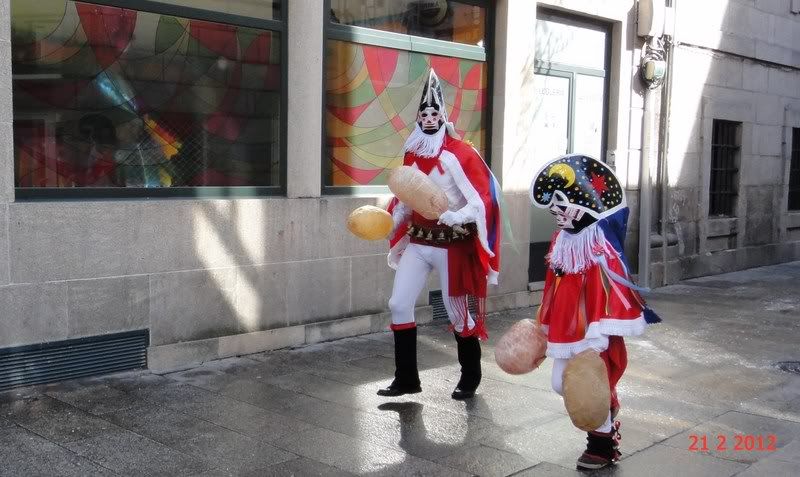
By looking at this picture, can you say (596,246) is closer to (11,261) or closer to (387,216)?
(387,216)

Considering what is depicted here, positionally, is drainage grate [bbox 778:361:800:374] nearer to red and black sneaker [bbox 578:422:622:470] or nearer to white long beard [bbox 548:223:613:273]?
red and black sneaker [bbox 578:422:622:470]

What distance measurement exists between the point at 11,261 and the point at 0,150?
714 mm

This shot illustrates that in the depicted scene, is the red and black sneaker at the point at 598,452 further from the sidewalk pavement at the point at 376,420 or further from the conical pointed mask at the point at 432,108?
the conical pointed mask at the point at 432,108

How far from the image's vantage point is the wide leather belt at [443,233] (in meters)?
5.90

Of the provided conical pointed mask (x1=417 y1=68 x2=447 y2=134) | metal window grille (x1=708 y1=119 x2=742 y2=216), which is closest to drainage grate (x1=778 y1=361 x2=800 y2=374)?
conical pointed mask (x1=417 y1=68 x2=447 y2=134)

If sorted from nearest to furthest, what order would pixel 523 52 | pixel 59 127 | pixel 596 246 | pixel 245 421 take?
pixel 596 246 < pixel 245 421 < pixel 59 127 < pixel 523 52

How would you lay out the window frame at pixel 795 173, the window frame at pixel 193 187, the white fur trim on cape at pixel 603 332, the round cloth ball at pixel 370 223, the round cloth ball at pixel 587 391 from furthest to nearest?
the window frame at pixel 795 173 → the window frame at pixel 193 187 → the round cloth ball at pixel 370 223 → the white fur trim on cape at pixel 603 332 → the round cloth ball at pixel 587 391

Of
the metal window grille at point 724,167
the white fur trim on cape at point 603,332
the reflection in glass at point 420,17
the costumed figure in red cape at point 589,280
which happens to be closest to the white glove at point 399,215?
the costumed figure in red cape at point 589,280

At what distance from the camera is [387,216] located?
5863 mm

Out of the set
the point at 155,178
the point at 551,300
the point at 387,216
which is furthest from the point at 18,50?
the point at 551,300

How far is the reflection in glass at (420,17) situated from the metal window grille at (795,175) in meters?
8.77

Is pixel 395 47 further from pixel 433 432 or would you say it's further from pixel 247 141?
pixel 433 432

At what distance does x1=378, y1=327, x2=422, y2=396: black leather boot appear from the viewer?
6023 millimetres

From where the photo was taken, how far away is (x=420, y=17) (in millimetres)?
8898
